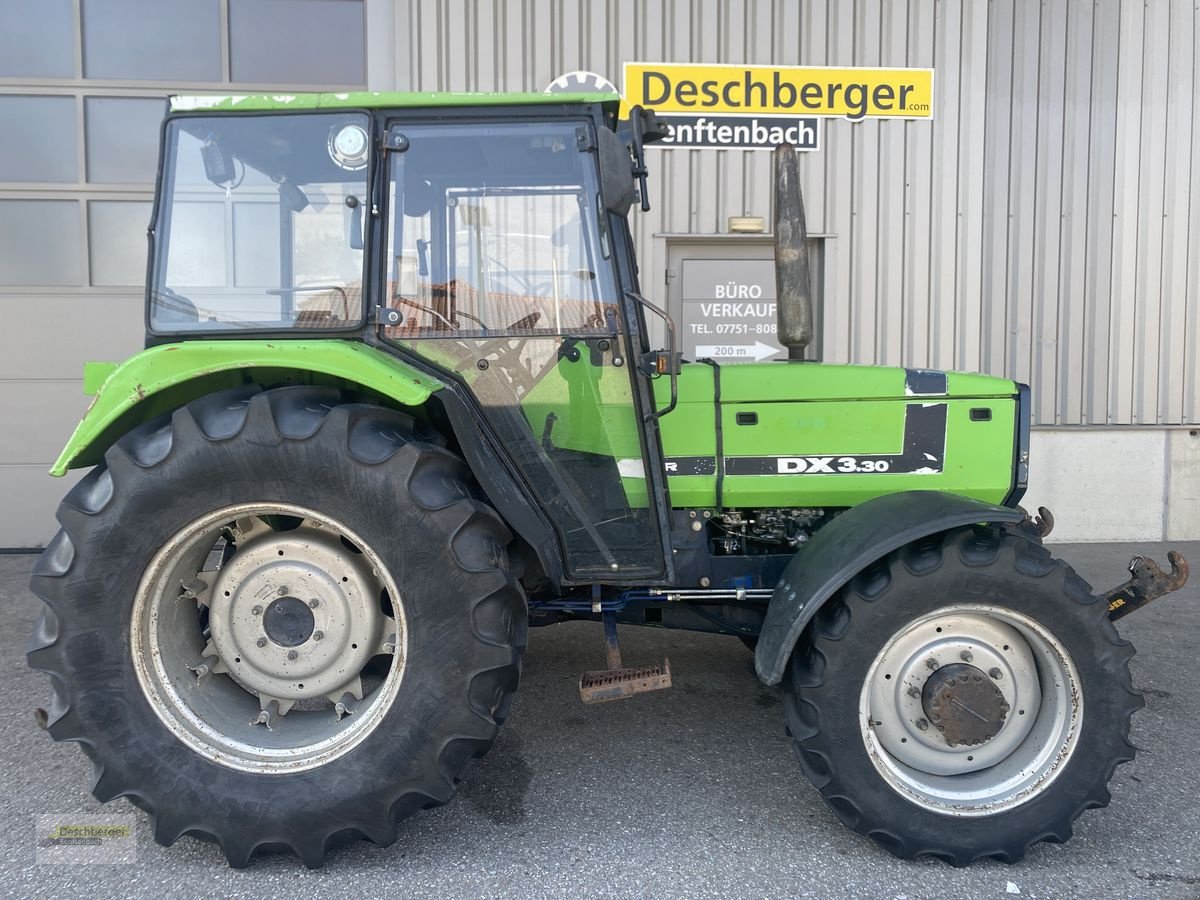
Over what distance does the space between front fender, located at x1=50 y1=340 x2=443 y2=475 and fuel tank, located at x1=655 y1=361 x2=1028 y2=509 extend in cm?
98

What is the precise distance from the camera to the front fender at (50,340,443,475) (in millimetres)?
2234

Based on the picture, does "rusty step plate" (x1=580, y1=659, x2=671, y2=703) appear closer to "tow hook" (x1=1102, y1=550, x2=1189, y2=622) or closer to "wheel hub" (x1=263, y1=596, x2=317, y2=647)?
"wheel hub" (x1=263, y1=596, x2=317, y2=647)

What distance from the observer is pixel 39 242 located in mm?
5863

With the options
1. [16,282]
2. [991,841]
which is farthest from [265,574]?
[16,282]

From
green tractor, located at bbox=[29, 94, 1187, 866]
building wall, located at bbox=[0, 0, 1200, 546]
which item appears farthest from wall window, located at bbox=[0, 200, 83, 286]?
green tractor, located at bbox=[29, 94, 1187, 866]

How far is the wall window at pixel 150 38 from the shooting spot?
5.79 m

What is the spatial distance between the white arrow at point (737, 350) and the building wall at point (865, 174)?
45 cm

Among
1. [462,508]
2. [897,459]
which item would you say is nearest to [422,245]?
[462,508]

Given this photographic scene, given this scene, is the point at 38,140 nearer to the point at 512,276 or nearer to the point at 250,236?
the point at 250,236

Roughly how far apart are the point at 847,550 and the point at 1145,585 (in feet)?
3.42

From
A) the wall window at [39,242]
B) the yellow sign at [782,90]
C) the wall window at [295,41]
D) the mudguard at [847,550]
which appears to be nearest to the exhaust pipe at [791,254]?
the mudguard at [847,550]

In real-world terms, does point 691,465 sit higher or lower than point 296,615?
higher

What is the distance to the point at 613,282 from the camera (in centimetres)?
251

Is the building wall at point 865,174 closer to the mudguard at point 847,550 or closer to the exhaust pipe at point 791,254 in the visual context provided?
the exhaust pipe at point 791,254
